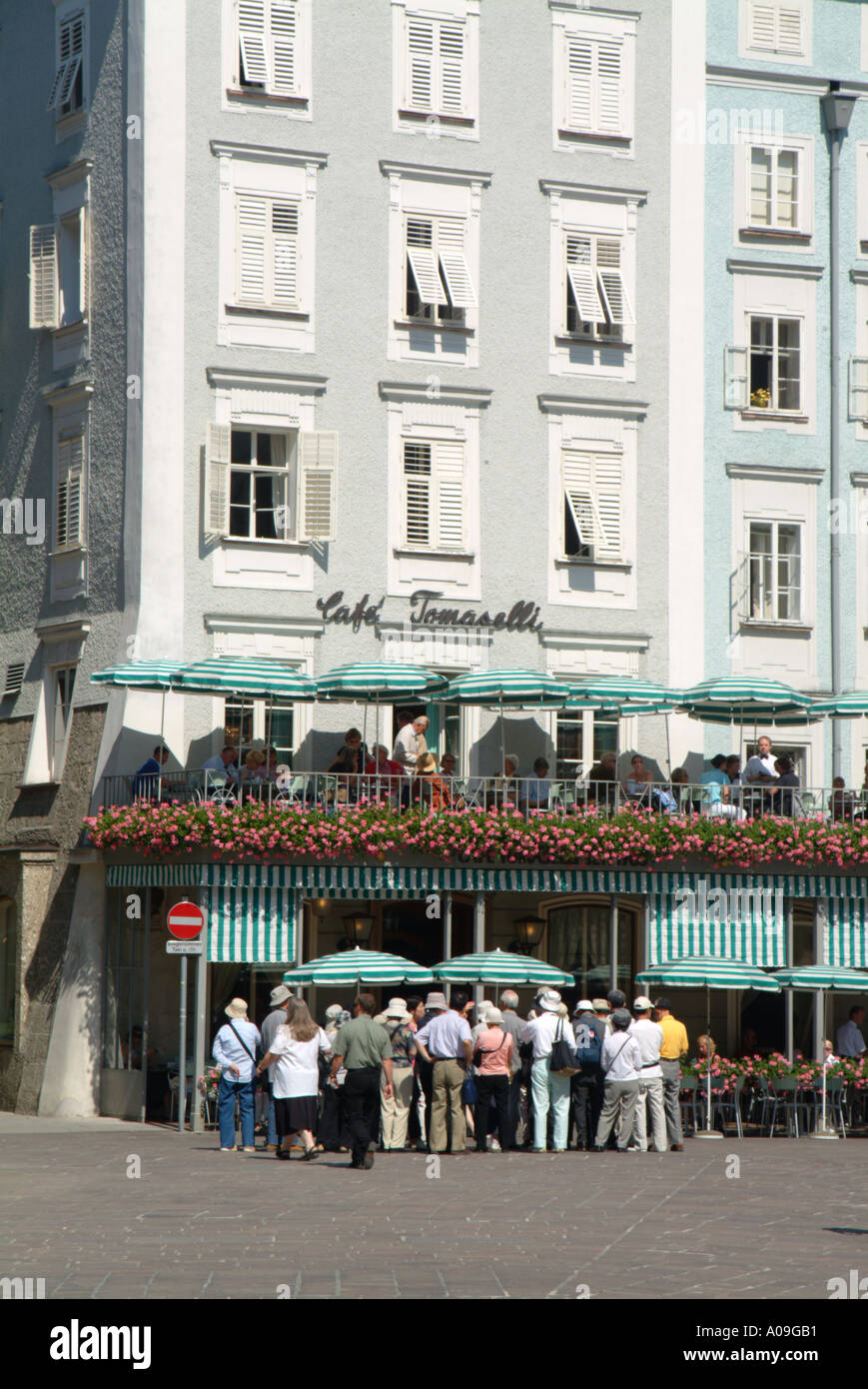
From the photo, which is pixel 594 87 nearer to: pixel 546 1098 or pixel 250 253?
pixel 250 253

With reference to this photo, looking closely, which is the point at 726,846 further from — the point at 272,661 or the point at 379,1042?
the point at 379,1042

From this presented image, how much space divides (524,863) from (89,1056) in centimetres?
720

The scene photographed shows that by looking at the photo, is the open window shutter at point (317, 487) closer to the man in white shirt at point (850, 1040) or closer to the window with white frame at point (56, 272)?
the window with white frame at point (56, 272)

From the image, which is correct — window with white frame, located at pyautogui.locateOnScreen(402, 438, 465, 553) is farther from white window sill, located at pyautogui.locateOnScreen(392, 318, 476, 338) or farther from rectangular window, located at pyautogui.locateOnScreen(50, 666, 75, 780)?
rectangular window, located at pyautogui.locateOnScreen(50, 666, 75, 780)

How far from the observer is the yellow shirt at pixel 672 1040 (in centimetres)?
2836

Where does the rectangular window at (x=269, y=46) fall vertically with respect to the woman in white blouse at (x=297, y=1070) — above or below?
above

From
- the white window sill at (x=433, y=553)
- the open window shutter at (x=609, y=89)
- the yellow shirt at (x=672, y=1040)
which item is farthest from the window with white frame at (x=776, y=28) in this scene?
the yellow shirt at (x=672, y=1040)

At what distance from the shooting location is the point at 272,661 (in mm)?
34406

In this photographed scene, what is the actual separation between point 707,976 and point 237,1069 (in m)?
6.98

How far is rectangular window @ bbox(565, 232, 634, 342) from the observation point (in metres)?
36.8

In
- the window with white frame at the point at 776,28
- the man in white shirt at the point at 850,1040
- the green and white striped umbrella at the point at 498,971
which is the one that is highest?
the window with white frame at the point at 776,28

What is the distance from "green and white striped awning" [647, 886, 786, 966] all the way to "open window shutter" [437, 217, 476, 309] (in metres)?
9.99

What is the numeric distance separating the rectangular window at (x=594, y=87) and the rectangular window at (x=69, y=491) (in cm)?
964

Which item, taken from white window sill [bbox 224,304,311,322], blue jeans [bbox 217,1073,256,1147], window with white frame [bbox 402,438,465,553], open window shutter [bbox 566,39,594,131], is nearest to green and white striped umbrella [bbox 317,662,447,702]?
window with white frame [bbox 402,438,465,553]
